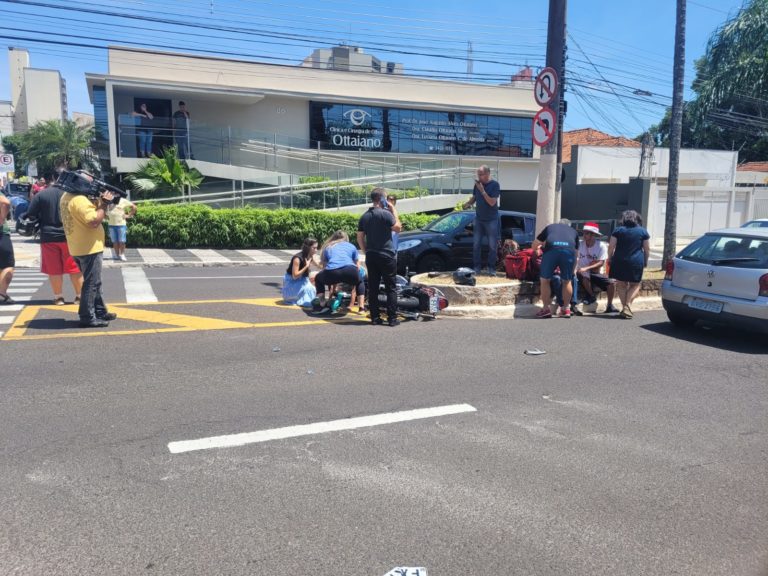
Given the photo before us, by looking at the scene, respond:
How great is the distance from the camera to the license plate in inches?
326

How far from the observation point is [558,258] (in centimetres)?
934

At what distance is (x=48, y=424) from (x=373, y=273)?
15.1ft

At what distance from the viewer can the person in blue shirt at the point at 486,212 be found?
9977 millimetres

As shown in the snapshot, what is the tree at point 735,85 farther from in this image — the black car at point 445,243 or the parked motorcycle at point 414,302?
the parked motorcycle at point 414,302

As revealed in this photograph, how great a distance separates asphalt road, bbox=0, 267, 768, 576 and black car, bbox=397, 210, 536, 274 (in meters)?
4.75

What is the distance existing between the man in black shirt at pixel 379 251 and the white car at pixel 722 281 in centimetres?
393

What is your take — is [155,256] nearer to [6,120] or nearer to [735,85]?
[735,85]

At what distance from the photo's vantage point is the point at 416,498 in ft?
12.6

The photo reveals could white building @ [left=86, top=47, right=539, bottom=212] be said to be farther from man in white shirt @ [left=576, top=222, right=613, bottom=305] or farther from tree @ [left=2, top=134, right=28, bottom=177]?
tree @ [left=2, top=134, right=28, bottom=177]

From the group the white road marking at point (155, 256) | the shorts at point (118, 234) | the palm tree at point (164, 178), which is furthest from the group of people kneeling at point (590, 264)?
the palm tree at point (164, 178)

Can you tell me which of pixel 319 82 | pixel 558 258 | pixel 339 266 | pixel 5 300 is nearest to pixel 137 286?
pixel 5 300

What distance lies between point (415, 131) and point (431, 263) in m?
21.4

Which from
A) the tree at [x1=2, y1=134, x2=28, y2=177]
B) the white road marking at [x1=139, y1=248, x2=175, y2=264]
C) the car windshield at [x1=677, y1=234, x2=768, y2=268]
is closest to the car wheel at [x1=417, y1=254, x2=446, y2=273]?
the car windshield at [x1=677, y1=234, x2=768, y2=268]

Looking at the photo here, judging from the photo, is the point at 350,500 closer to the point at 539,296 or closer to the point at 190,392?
the point at 190,392
